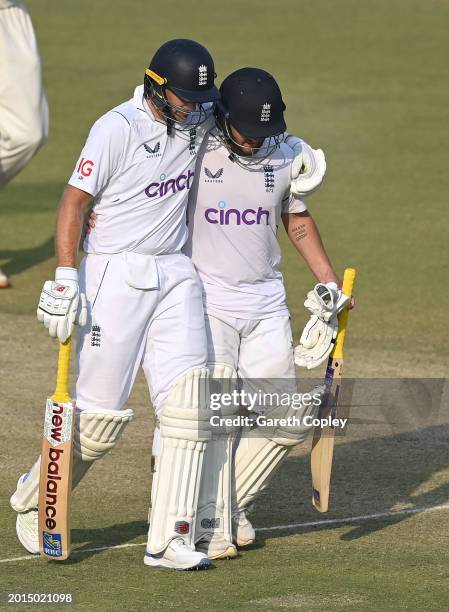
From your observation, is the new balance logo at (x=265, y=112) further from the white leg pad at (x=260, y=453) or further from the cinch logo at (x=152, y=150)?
the white leg pad at (x=260, y=453)

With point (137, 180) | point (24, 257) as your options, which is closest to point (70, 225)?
point (137, 180)

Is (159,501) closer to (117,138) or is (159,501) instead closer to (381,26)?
(117,138)

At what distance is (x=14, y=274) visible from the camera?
42.3 ft

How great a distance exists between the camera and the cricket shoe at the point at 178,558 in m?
6.52

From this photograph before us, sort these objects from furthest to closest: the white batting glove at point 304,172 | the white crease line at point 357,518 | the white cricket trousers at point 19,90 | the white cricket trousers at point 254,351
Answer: the white cricket trousers at point 19,90 → the white crease line at point 357,518 → the white batting glove at point 304,172 → the white cricket trousers at point 254,351

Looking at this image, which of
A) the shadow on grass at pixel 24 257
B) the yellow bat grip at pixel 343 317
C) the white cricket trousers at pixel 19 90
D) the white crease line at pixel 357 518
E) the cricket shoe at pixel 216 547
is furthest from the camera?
the shadow on grass at pixel 24 257

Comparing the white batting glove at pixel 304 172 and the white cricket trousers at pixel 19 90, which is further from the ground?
the white cricket trousers at pixel 19 90

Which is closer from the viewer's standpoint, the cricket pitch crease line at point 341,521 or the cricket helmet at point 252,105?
the cricket helmet at point 252,105

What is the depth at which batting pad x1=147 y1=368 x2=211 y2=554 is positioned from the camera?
654 cm

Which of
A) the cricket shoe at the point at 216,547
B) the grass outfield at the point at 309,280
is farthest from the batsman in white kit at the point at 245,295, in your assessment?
the grass outfield at the point at 309,280

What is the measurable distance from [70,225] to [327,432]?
62.9 inches

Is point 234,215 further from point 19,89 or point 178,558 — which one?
point 19,89

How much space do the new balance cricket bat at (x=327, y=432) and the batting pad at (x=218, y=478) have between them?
0.45 metres
